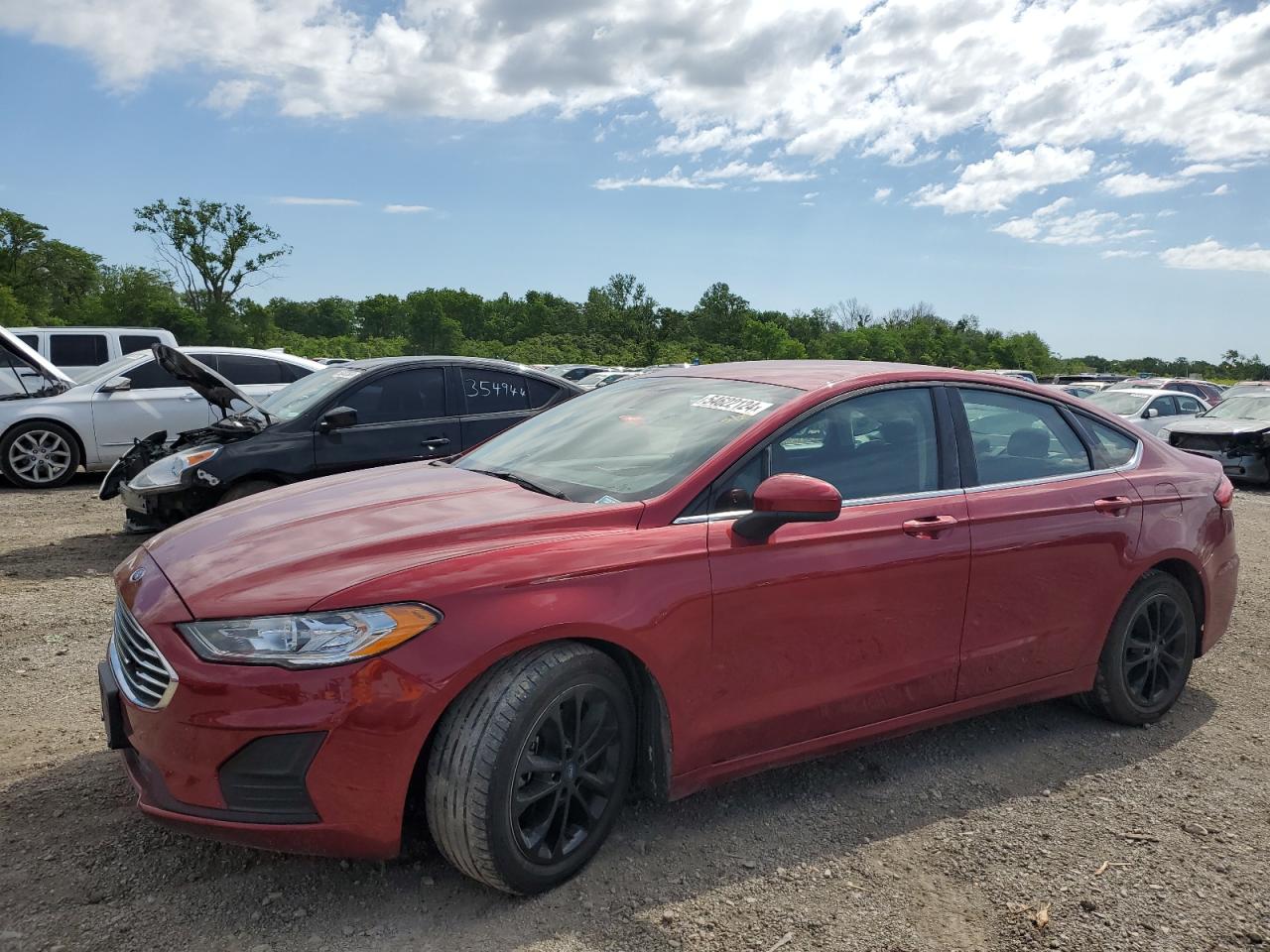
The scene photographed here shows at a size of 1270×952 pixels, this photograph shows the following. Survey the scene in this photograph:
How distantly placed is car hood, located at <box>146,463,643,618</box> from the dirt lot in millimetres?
864

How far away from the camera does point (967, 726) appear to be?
13.5ft

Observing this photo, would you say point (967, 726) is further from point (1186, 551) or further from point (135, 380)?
point (135, 380)

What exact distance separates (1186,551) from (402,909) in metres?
3.53

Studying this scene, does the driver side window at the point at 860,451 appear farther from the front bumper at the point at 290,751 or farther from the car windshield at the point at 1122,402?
the car windshield at the point at 1122,402

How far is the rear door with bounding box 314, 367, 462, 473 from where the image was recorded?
6.96 m

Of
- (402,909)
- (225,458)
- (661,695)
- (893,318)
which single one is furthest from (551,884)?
(893,318)

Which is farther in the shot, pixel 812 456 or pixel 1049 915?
pixel 812 456

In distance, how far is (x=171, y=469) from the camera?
21.6ft

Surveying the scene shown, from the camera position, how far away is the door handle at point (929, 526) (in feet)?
10.9

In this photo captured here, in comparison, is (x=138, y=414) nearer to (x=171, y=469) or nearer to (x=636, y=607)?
(x=171, y=469)

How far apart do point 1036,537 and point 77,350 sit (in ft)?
48.5

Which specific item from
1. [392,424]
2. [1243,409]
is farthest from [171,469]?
[1243,409]

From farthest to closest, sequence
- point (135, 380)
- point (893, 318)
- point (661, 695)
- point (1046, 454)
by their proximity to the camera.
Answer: point (893, 318) → point (135, 380) → point (1046, 454) → point (661, 695)

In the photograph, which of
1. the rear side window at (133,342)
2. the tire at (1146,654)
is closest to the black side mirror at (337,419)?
the tire at (1146,654)
